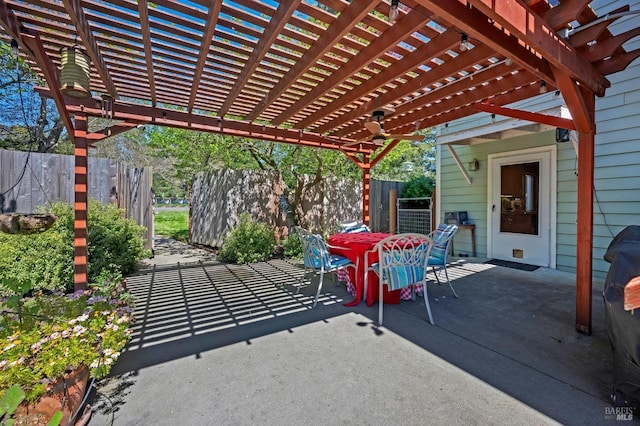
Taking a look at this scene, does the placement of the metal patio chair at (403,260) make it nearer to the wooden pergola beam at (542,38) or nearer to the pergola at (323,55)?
the pergola at (323,55)

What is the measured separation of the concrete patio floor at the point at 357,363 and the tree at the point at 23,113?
645cm

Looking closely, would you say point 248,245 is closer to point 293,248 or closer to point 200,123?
point 293,248

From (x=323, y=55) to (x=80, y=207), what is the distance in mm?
3167

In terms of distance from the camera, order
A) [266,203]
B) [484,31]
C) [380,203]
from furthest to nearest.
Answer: [380,203] → [266,203] → [484,31]

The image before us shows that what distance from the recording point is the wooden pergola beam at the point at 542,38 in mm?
1661

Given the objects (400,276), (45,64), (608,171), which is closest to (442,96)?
(400,276)

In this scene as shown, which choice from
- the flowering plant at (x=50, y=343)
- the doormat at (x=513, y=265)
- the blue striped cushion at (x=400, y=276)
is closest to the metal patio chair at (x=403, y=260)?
the blue striped cushion at (x=400, y=276)

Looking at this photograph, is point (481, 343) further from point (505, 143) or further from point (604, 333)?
point (505, 143)

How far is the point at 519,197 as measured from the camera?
5223 millimetres

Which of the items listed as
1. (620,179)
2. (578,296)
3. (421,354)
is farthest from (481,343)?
(620,179)

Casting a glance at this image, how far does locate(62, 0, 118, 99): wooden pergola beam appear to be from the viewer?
186 cm

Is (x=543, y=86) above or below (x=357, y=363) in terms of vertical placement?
above

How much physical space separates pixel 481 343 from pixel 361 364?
1.08 metres

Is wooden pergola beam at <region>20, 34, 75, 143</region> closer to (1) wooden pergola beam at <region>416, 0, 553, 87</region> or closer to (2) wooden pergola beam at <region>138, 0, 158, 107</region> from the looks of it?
(2) wooden pergola beam at <region>138, 0, 158, 107</region>
